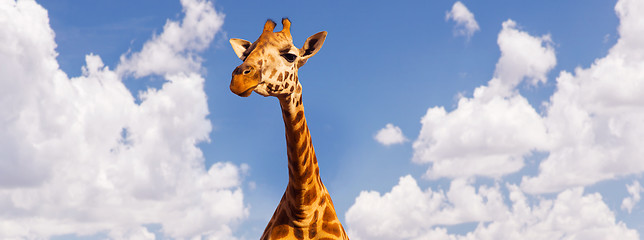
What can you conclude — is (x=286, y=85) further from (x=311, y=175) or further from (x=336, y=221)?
(x=336, y=221)

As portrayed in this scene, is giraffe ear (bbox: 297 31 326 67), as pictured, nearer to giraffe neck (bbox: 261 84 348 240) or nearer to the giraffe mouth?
giraffe neck (bbox: 261 84 348 240)

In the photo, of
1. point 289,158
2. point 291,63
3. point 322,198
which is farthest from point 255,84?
point 322,198

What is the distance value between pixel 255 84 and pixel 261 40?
1190 millimetres

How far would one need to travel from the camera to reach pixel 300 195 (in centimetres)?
981

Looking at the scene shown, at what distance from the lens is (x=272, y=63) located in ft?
29.0

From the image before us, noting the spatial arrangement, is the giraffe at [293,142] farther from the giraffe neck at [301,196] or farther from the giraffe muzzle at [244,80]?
the giraffe muzzle at [244,80]

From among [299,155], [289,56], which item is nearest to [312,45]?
[289,56]

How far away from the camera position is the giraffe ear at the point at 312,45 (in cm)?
982

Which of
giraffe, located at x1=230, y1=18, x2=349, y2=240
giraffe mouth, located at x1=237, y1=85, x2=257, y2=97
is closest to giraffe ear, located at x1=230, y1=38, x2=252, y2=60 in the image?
giraffe, located at x1=230, y1=18, x2=349, y2=240

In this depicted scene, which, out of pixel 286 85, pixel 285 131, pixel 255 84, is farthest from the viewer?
pixel 285 131

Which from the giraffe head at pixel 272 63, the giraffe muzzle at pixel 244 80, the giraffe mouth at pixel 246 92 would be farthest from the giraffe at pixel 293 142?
the giraffe mouth at pixel 246 92

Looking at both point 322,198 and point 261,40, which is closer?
point 261,40

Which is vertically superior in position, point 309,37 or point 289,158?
point 309,37

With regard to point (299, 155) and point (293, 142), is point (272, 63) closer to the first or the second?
point (293, 142)
